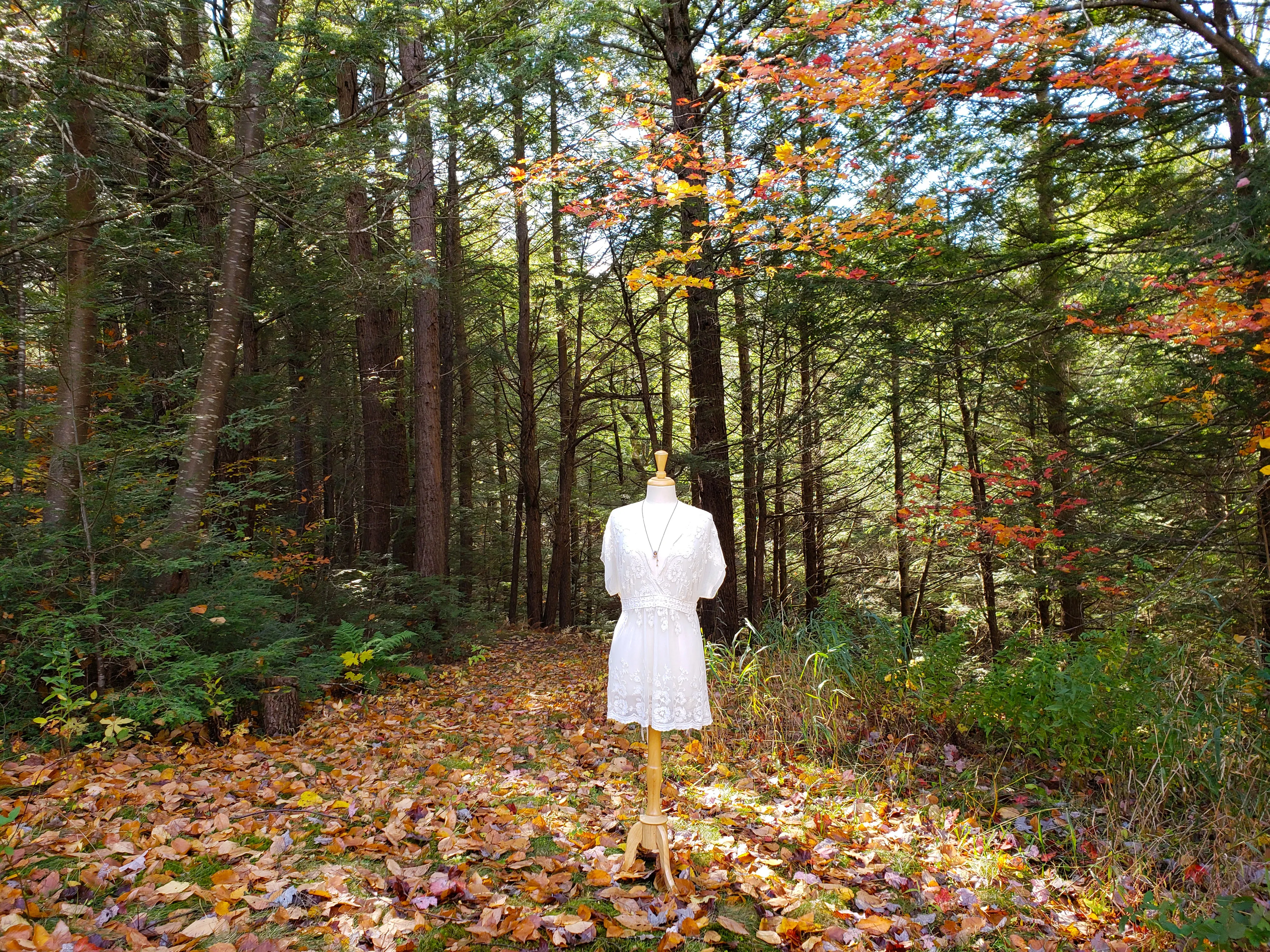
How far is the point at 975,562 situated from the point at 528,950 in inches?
338

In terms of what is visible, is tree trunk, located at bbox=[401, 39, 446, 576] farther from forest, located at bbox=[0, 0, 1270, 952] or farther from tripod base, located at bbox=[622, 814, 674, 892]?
tripod base, located at bbox=[622, 814, 674, 892]

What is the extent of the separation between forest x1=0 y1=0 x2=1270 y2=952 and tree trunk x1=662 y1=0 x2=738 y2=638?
0.19 ft

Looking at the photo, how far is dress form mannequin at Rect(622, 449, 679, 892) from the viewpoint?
10.7 feet

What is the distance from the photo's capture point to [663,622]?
3.22 m

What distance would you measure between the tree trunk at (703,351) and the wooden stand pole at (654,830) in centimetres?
427

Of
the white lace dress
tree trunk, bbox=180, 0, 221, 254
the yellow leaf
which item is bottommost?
the yellow leaf

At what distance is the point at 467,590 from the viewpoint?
1647 cm

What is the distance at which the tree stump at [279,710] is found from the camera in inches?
206

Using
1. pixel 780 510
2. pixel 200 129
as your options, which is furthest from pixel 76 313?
pixel 780 510

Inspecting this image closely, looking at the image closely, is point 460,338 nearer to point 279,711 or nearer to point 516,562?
point 516,562

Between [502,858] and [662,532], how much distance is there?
5.96 ft

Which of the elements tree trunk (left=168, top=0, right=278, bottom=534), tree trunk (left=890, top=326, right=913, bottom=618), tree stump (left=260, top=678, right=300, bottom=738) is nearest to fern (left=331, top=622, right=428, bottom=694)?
tree stump (left=260, top=678, right=300, bottom=738)

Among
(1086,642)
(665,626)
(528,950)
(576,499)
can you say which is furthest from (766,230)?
(576,499)

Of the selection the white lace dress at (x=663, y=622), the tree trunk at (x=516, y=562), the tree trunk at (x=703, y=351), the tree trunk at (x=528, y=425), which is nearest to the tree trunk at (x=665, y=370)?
the tree trunk at (x=528, y=425)
